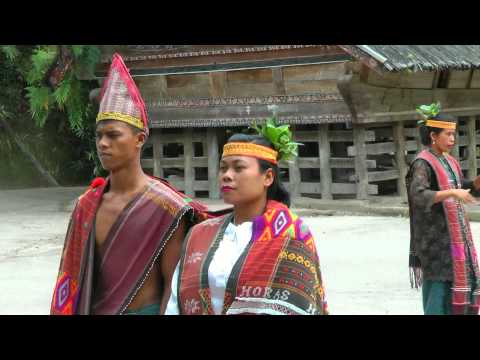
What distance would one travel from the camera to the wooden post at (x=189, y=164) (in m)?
15.1

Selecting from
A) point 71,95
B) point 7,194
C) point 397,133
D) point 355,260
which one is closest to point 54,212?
point 71,95

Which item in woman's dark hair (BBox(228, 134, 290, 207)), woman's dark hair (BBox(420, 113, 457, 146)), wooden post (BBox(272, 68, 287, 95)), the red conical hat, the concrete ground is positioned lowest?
the concrete ground

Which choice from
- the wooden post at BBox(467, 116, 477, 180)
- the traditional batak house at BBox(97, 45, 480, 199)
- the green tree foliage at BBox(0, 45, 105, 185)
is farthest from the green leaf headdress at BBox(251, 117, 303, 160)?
the wooden post at BBox(467, 116, 477, 180)

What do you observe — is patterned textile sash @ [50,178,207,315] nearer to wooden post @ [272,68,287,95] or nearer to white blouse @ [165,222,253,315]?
white blouse @ [165,222,253,315]

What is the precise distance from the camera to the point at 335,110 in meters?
12.8

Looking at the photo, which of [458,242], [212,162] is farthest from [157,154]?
[458,242]

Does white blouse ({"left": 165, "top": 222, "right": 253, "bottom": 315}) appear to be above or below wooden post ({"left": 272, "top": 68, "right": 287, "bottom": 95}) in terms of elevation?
below

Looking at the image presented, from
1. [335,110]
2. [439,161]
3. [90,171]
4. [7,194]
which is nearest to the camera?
[439,161]

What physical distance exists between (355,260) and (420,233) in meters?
3.54

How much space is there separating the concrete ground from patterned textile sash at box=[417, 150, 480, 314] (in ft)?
3.97

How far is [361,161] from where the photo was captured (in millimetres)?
12828

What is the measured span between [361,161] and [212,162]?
2920 millimetres

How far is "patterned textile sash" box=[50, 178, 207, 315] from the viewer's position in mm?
3820

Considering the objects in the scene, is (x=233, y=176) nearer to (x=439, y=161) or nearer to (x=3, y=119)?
(x=439, y=161)
